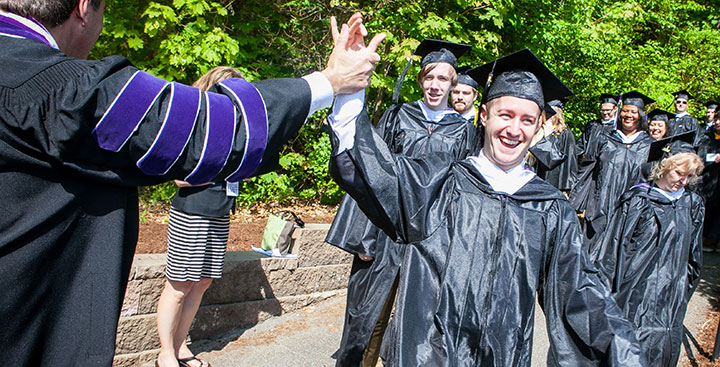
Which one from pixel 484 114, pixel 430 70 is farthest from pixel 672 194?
pixel 484 114

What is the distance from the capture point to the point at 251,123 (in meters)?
1.47

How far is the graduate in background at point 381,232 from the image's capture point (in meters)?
3.67

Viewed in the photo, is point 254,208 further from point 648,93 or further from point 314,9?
point 648,93

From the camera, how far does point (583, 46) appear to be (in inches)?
406

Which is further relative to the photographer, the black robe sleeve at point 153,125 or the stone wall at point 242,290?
the stone wall at point 242,290

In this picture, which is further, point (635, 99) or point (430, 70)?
point (635, 99)

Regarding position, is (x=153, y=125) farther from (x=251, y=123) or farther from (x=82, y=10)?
(x=82, y=10)

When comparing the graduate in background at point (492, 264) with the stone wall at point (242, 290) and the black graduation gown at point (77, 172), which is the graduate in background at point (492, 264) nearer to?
the black graduation gown at point (77, 172)

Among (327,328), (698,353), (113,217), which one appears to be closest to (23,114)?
(113,217)

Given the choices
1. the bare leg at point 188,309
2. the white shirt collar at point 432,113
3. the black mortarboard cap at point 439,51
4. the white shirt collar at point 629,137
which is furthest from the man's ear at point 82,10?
the white shirt collar at point 629,137

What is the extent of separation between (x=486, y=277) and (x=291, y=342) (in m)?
2.80

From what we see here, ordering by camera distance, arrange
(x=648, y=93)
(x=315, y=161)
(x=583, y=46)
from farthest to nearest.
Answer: (x=648, y=93)
(x=583, y=46)
(x=315, y=161)

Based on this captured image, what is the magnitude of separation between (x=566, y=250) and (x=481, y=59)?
7.30 meters

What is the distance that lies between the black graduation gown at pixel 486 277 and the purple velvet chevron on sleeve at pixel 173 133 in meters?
0.77
